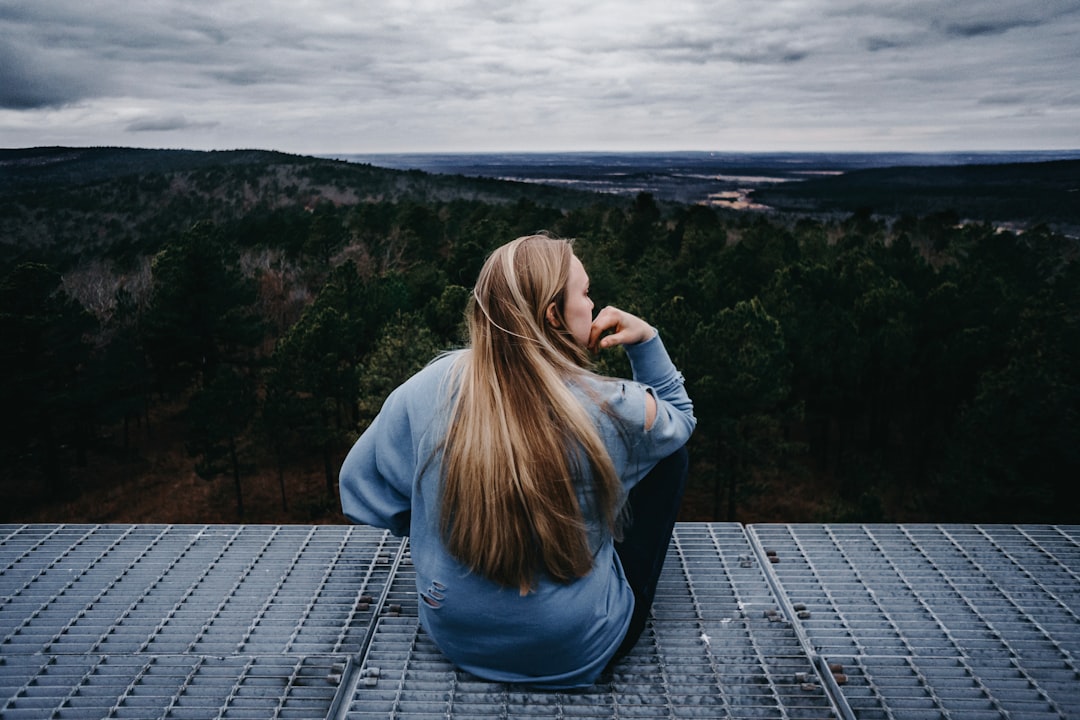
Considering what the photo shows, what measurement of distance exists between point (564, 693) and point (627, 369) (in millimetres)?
10119

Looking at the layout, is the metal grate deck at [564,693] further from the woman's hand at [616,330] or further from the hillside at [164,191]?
the hillside at [164,191]

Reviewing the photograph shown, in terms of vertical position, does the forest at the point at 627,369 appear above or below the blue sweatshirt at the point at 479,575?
below

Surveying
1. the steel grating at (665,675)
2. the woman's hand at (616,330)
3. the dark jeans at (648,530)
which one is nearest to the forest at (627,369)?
the steel grating at (665,675)

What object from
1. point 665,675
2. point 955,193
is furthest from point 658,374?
point 955,193

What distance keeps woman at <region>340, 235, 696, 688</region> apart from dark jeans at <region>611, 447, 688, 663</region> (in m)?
0.01

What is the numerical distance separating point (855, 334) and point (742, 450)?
5.10 m

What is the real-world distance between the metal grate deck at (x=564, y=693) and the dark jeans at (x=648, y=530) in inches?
8.8

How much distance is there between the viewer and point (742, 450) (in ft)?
47.3

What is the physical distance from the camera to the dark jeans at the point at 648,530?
246 centimetres

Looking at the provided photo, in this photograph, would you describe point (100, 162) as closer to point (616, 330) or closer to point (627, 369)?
point (627, 369)

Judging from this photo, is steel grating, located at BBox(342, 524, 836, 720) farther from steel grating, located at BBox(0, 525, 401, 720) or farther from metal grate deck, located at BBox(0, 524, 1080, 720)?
steel grating, located at BBox(0, 525, 401, 720)

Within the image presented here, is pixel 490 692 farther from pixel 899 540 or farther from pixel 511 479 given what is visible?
pixel 899 540

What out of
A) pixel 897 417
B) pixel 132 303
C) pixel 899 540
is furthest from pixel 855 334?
pixel 132 303

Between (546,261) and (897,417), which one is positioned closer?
(546,261)
